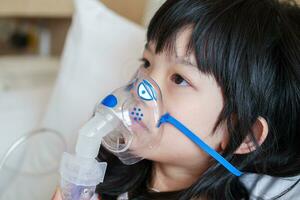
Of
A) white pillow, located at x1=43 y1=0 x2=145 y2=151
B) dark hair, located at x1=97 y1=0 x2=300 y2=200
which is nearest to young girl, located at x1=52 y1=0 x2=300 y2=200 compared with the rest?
dark hair, located at x1=97 y1=0 x2=300 y2=200

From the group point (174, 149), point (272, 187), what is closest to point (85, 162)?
point (174, 149)

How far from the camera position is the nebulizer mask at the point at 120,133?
2.58 feet

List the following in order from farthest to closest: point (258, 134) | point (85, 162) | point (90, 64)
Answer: point (90, 64) < point (258, 134) < point (85, 162)

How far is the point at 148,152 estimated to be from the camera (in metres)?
0.90

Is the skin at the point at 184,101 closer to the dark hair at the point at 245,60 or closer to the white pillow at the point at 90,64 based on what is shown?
the dark hair at the point at 245,60

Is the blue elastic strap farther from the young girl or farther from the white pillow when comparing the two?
the white pillow

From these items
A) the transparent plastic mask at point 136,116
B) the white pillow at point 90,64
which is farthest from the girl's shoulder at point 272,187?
the white pillow at point 90,64

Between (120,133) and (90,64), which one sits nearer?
(120,133)

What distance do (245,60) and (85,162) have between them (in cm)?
37

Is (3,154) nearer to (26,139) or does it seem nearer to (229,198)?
(26,139)

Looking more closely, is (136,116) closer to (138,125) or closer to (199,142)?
(138,125)

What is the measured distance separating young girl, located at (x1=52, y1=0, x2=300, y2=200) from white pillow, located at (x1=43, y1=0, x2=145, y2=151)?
0.33 m

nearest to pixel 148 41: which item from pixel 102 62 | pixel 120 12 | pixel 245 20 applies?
pixel 245 20

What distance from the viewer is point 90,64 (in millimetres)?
1299
